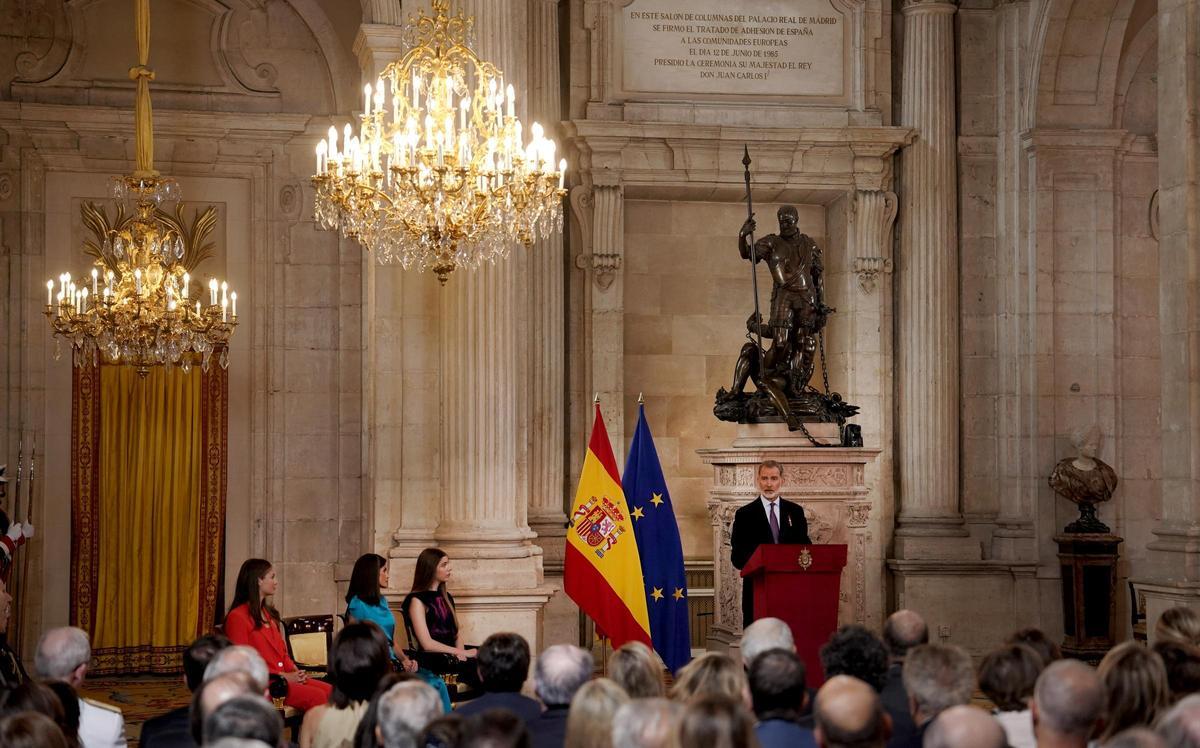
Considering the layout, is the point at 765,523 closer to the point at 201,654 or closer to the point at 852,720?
the point at 201,654

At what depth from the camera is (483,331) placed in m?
9.93

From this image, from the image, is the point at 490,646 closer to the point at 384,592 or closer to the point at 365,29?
the point at 384,592

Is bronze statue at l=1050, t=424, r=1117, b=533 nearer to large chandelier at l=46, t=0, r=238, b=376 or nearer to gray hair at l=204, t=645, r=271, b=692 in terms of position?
large chandelier at l=46, t=0, r=238, b=376

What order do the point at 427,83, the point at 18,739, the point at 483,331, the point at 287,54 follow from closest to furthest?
the point at 18,739, the point at 427,83, the point at 483,331, the point at 287,54

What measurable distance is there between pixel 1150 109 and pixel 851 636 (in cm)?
945

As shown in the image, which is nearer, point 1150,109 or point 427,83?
point 427,83

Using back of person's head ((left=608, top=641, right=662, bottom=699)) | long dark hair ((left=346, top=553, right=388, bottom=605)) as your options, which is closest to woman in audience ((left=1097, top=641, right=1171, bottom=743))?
back of person's head ((left=608, top=641, right=662, bottom=699))

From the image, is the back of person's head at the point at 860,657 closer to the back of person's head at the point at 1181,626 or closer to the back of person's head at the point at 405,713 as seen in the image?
the back of person's head at the point at 1181,626

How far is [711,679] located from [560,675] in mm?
514

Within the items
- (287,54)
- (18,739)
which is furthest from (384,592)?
(18,739)

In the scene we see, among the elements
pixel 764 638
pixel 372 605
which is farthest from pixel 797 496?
pixel 764 638

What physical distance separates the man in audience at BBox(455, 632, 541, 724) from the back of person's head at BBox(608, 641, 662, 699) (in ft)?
1.39

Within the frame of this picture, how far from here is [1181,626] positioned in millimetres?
5523

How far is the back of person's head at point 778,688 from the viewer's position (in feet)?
14.0
